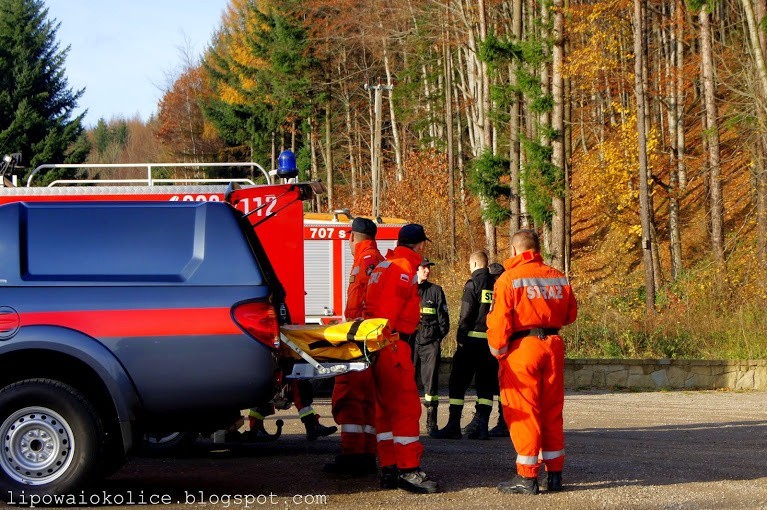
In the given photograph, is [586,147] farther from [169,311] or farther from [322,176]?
[169,311]

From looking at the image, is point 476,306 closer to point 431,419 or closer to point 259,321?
point 431,419

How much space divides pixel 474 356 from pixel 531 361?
147 inches

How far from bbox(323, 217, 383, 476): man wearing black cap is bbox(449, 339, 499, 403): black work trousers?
288 centimetres

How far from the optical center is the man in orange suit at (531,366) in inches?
310

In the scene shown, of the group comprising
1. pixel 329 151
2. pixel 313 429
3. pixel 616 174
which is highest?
pixel 329 151

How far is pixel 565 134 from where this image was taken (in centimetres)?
2984

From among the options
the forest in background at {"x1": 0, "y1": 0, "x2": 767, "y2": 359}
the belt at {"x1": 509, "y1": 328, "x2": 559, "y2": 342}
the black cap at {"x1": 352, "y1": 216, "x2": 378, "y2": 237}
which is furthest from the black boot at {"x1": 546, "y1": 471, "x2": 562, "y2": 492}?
the forest in background at {"x1": 0, "y1": 0, "x2": 767, "y2": 359}

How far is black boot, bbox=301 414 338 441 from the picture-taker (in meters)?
10.6

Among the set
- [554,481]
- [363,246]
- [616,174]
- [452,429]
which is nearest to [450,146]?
[616,174]

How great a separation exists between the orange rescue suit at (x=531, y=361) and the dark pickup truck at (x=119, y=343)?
1782mm

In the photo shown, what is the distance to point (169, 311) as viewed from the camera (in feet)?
23.4

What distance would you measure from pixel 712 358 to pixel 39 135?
33.2m

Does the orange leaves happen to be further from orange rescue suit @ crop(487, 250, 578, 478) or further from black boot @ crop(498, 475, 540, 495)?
black boot @ crop(498, 475, 540, 495)

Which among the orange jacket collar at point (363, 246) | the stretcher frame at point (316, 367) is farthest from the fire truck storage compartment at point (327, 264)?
the stretcher frame at point (316, 367)
